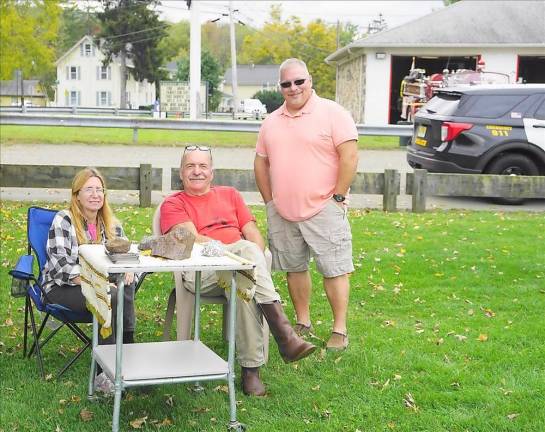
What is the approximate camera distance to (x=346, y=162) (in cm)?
568

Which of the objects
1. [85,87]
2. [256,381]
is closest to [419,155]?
[256,381]

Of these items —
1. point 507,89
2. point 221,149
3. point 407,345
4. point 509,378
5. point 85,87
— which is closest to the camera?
point 509,378

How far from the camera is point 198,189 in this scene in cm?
541

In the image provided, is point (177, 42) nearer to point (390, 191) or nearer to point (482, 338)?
point (390, 191)

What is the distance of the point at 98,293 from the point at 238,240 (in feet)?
4.01

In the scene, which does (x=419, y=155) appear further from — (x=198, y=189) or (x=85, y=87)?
(x=85, y=87)

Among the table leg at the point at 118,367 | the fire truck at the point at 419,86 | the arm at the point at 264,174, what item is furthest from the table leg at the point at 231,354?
the fire truck at the point at 419,86

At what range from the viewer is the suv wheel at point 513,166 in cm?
1293

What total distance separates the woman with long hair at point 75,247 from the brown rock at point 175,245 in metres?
0.78

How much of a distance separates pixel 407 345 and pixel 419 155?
8.15 metres

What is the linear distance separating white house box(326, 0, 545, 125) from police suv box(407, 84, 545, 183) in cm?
1494

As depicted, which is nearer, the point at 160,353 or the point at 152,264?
the point at 152,264

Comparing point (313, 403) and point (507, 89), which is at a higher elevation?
point (507, 89)

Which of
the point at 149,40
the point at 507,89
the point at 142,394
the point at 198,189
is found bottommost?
the point at 142,394
